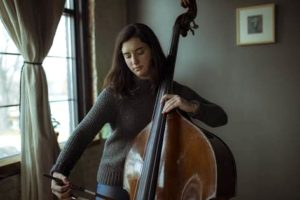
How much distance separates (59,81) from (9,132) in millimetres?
531

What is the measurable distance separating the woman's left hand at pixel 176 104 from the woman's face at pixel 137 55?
158 mm

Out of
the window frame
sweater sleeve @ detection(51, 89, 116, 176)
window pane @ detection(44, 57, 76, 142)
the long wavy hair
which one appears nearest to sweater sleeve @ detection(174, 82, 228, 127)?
the long wavy hair

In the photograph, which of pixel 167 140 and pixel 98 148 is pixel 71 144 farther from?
pixel 98 148

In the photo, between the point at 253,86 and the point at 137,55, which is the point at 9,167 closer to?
the point at 137,55

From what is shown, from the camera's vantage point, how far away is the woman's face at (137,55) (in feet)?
3.72

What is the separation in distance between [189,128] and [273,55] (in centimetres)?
136

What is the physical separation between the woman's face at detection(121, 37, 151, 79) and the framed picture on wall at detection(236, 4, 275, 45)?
1.22 meters

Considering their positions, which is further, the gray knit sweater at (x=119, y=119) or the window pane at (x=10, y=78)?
the window pane at (x=10, y=78)

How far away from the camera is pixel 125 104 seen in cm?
122

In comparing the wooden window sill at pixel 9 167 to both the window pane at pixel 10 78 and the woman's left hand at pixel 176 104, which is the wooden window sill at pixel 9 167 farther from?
the woman's left hand at pixel 176 104

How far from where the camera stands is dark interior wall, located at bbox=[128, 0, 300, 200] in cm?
207

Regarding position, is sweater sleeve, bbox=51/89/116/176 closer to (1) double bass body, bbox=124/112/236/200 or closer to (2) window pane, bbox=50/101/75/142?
(1) double bass body, bbox=124/112/236/200

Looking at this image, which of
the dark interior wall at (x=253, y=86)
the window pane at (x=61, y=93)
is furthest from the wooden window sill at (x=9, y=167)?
the dark interior wall at (x=253, y=86)

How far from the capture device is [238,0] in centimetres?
218
